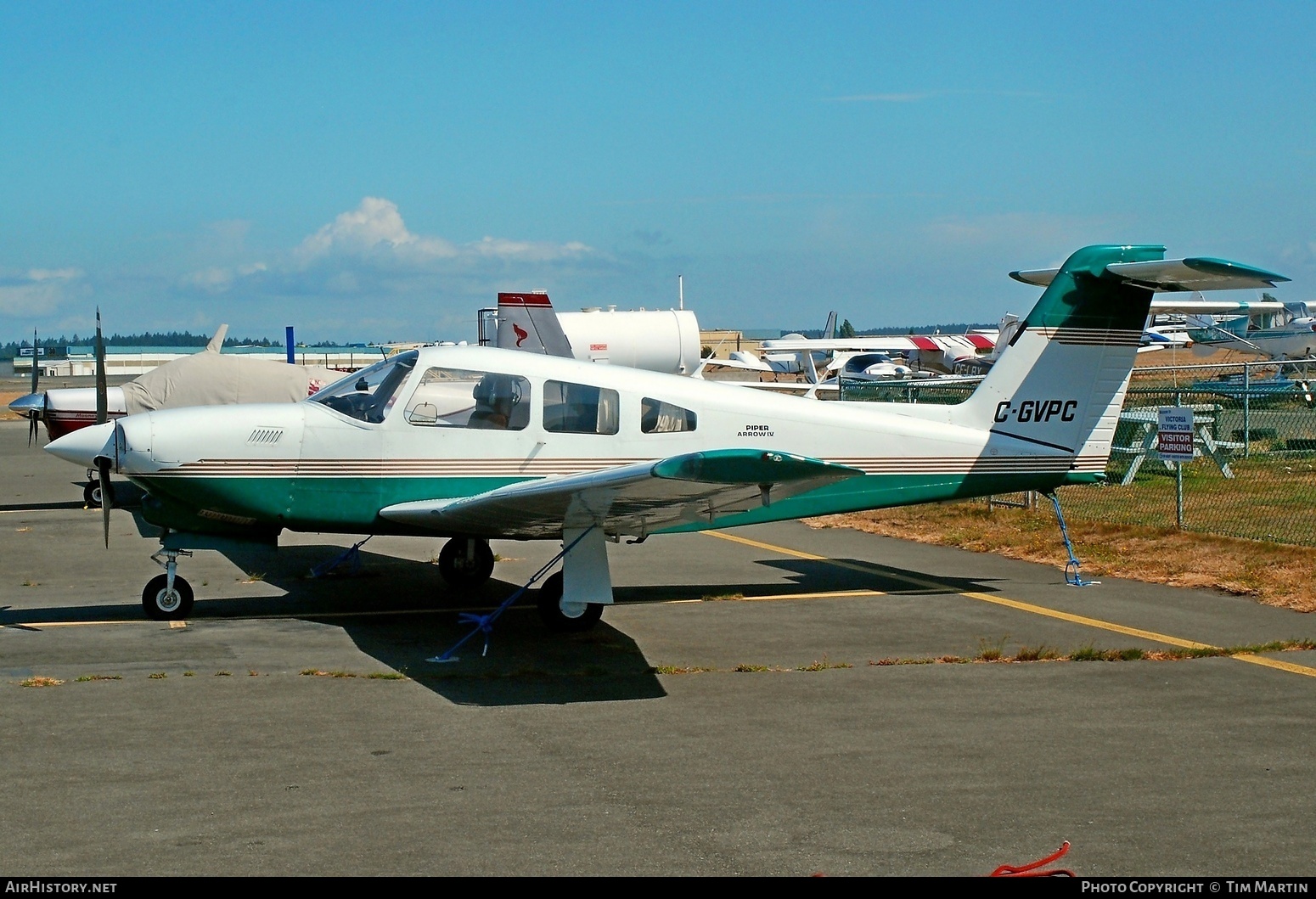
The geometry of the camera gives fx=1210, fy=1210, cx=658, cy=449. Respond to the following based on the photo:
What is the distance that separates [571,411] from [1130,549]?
6.38 meters

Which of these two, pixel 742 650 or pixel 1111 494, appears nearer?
pixel 742 650

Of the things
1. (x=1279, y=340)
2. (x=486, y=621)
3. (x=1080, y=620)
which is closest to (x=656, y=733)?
(x=486, y=621)

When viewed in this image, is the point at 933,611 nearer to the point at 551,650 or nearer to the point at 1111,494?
the point at 551,650

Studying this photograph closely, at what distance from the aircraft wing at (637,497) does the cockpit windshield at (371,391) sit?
0.77 meters

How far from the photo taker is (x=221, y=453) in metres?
8.95

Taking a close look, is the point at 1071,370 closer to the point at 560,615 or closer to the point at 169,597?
the point at 560,615

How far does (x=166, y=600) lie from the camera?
9211 millimetres

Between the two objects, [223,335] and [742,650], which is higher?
[223,335]

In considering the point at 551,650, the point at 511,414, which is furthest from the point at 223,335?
the point at 551,650

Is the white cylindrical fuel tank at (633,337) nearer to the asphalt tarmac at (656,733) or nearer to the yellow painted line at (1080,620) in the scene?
the yellow painted line at (1080,620)

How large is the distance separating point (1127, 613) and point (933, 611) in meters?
1.51

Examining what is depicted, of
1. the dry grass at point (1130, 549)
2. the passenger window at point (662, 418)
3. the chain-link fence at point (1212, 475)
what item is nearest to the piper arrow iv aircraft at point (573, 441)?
the passenger window at point (662, 418)

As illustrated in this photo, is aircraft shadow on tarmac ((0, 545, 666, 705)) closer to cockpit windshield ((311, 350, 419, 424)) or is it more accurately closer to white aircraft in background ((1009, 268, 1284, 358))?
cockpit windshield ((311, 350, 419, 424))

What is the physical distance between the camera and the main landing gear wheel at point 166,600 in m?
9.20
